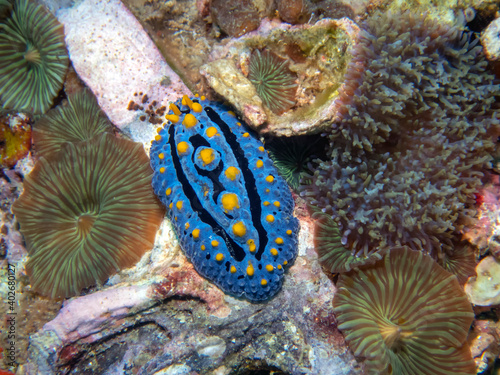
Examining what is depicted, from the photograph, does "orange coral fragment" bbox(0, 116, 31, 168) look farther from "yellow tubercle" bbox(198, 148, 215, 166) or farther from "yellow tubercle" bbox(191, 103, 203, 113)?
"yellow tubercle" bbox(198, 148, 215, 166)

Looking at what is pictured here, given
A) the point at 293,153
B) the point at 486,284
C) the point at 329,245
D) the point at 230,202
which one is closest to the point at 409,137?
the point at 293,153

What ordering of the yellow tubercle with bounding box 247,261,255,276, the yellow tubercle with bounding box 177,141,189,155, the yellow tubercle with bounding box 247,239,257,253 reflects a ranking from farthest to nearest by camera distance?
1. the yellow tubercle with bounding box 177,141,189,155
2. the yellow tubercle with bounding box 247,239,257,253
3. the yellow tubercle with bounding box 247,261,255,276

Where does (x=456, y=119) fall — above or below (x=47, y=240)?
below

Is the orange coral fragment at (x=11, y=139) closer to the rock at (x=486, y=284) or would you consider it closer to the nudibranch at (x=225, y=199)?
the nudibranch at (x=225, y=199)

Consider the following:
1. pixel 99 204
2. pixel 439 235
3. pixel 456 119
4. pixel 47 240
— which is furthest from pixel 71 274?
pixel 456 119

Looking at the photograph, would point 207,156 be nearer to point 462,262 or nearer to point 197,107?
point 197,107

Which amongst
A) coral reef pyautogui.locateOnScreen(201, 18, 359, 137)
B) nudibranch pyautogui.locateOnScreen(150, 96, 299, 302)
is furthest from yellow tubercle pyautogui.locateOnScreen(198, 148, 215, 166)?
coral reef pyautogui.locateOnScreen(201, 18, 359, 137)

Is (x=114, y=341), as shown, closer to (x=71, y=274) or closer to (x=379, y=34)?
(x=71, y=274)
